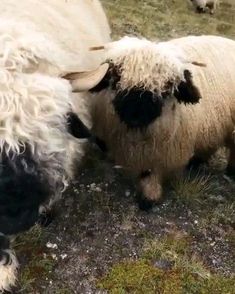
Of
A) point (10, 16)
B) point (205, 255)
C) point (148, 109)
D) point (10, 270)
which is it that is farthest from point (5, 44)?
point (205, 255)

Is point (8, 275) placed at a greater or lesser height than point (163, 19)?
greater

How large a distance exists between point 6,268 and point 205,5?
28.5 ft

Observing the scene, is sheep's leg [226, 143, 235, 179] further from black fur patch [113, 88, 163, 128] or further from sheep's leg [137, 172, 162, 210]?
black fur patch [113, 88, 163, 128]

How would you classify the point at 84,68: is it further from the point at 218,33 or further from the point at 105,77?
the point at 218,33

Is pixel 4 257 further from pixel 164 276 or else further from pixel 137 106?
pixel 137 106

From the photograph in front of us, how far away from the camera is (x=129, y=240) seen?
223 inches

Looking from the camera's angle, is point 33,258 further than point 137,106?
Yes

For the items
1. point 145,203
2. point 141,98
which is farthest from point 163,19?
point 141,98

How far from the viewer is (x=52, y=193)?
454cm

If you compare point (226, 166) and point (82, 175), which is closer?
point (82, 175)

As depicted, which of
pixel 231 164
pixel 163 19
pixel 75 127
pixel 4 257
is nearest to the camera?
pixel 75 127

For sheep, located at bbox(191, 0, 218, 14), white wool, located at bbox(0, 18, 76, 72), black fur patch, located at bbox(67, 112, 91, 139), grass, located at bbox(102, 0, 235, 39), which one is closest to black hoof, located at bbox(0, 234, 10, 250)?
black fur patch, located at bbox(67, 112, 91, 139)

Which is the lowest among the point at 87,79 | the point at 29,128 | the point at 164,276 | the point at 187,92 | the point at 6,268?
→ the point at 164,276

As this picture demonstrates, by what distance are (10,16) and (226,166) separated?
2940 mm
